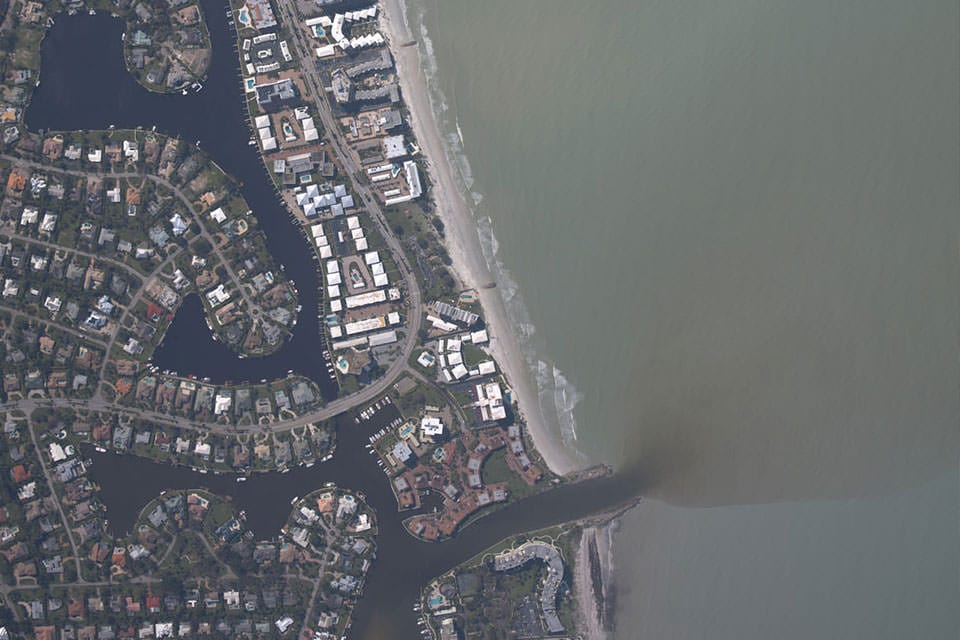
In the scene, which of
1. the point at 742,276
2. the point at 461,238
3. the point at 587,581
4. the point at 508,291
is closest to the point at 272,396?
the point at 461,238

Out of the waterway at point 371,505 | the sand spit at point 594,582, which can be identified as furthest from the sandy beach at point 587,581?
the waterway at point 371,505

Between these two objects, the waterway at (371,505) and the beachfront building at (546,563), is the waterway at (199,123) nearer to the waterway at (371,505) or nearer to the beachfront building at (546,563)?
the waterway at (371,505)

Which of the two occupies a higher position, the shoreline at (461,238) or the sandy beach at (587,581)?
the shoreline at (461,238)

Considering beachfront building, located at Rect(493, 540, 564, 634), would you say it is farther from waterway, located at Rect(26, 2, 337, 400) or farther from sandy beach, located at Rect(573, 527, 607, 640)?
waterway, located at Rect(26, 2, 337, 400)

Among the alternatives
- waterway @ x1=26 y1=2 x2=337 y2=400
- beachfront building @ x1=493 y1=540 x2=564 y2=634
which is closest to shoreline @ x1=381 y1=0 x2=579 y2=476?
beachfront building @ x1=493 y1=540 x2=564 y2=634

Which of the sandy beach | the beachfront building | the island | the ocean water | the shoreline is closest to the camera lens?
the ocean water

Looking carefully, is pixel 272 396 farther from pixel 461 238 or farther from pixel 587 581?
pixel 587 581
